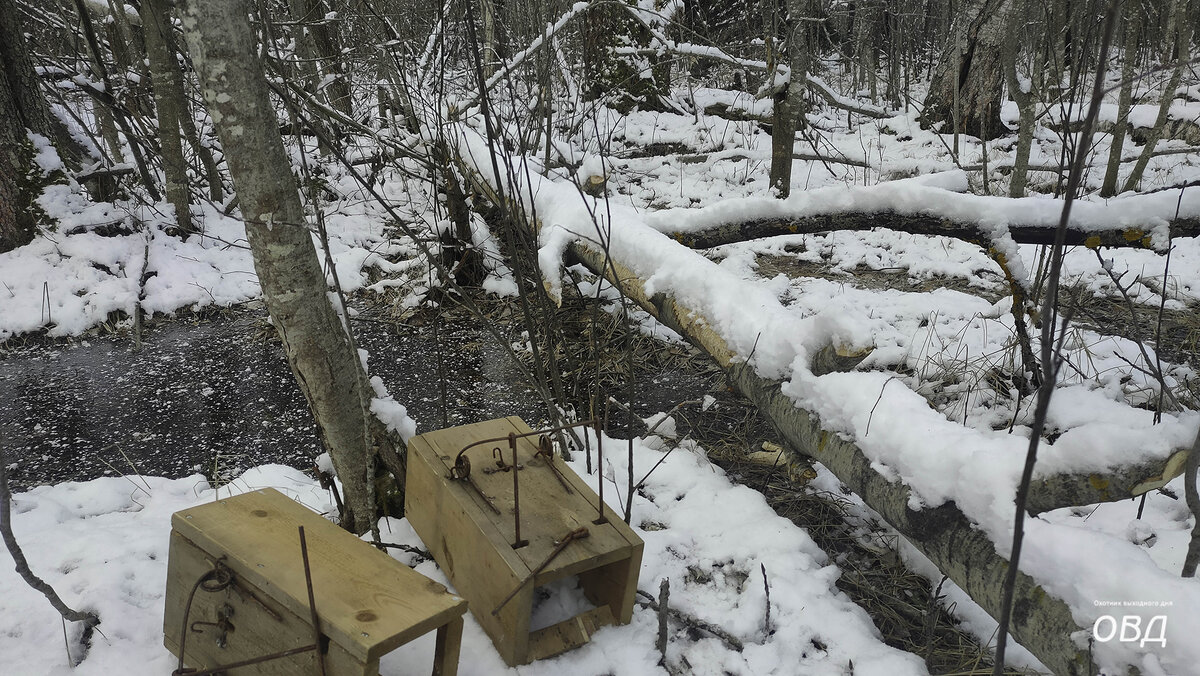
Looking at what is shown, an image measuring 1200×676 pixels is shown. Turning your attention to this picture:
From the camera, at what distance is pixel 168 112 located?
210 inches

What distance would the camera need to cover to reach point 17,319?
4.56 m

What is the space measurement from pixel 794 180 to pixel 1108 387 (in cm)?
395

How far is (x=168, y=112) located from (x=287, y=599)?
5169 mm

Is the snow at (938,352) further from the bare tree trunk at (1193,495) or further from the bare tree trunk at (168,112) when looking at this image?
the bare tree trunk at (168,112)

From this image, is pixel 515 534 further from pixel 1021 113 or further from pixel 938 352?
pixel 1021 113

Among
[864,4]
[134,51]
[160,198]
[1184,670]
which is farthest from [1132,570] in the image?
[864,4]

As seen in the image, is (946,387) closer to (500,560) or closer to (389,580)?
(500,560)

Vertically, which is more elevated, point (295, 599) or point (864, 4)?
point (864, 4)

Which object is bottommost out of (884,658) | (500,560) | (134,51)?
(884,658)

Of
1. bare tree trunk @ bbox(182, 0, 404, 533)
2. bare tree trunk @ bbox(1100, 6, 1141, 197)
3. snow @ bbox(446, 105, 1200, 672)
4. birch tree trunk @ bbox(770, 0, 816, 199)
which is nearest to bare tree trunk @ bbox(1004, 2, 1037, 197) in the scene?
snow @ bbox(446, 105, 1200, 672)

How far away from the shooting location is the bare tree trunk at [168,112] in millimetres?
5047

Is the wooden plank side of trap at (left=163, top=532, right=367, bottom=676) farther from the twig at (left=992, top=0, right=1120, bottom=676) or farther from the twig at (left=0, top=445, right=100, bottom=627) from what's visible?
the twig at (left=992, top=0, right=1120, bottom=676)

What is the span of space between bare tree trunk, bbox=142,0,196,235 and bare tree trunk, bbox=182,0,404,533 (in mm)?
3388

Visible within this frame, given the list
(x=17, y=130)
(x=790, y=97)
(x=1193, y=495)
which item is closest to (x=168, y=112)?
(x=17, y=130)
